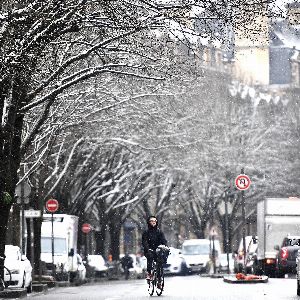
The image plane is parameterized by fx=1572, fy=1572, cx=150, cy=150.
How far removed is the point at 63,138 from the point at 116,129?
3983 millimetres

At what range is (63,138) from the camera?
5025 cm

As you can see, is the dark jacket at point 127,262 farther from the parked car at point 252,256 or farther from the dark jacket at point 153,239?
the dark jacket at point 153,239

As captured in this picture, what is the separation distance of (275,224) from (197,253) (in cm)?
2965

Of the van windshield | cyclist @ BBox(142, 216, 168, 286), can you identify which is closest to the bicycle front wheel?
cyclist @ BBox(142, 216, 168, 286)

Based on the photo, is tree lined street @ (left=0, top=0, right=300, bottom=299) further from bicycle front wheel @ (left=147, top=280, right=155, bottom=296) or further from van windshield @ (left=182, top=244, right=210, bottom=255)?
van windshield @ (left=182, top=244, right=210, bottom=255)

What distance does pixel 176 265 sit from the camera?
74938 millimetres

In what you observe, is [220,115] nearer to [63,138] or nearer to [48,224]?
[48,224]

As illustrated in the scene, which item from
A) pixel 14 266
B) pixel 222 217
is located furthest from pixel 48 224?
pixel 222 217

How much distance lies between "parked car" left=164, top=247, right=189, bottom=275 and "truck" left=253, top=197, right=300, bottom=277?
2296cm

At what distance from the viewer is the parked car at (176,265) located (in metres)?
74.5

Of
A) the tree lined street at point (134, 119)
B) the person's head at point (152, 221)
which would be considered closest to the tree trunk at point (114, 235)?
the tree lined street at point (134, 119)

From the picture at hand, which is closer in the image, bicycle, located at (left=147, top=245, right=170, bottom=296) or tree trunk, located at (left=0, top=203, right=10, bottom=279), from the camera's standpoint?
bicycle, located at (left=147, top=245, right=170, bottom=296)

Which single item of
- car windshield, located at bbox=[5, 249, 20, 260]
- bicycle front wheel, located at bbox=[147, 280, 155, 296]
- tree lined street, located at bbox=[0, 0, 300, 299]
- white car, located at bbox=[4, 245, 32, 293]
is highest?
tree lined street, located at bbox=[0, 0, 300, 299]

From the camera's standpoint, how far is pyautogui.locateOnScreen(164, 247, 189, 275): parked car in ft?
244
